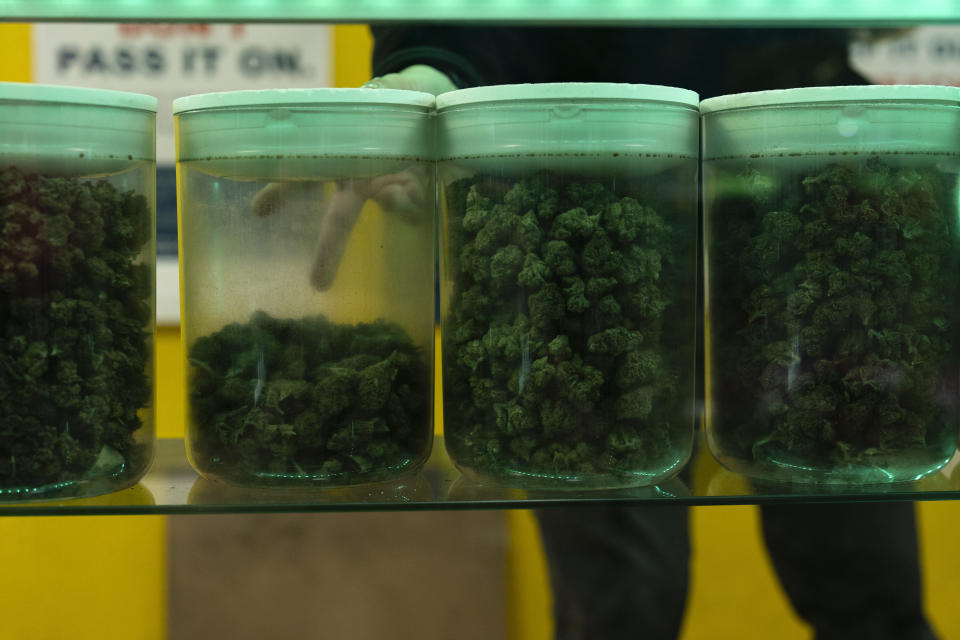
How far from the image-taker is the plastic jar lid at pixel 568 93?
19.1 inches

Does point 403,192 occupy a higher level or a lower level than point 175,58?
lower

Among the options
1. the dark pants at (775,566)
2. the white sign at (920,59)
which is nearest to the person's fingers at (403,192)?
the dark pants at (775,566)

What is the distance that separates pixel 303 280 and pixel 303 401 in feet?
0.22

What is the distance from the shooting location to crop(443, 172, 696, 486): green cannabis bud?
488 mm

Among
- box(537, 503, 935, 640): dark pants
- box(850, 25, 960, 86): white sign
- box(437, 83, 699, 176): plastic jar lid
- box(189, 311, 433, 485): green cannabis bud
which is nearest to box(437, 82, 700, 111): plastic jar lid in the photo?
box(437, 83, 699, 176): plastic jar lid

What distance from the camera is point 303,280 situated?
513 mm

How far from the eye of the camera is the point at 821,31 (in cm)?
80

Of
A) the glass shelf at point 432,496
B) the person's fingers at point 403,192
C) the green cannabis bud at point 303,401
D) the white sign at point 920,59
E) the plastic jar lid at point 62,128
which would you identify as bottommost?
the glass shelf at point 432,496

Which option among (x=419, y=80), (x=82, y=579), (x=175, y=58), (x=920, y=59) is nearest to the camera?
(x=419, y=80)

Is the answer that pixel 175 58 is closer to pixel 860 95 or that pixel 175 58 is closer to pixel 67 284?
pixel 67 284

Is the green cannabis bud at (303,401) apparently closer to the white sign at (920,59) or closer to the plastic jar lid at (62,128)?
the plastic jar lid at (62,128)

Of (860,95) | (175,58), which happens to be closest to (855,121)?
(860,95)

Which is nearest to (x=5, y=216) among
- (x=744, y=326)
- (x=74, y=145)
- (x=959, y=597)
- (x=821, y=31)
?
A: (x=74, y=145)

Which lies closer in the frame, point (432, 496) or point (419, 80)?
point (432, 496)
